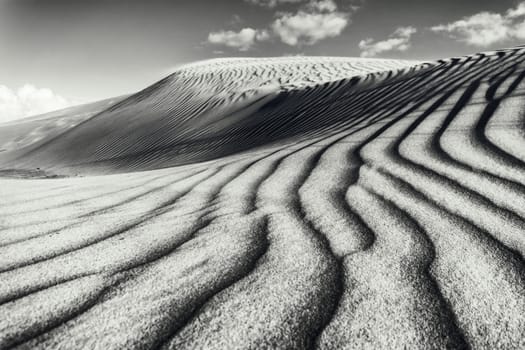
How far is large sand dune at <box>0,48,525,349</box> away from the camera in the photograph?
853 mm

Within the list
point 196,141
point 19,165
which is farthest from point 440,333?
point 19,165

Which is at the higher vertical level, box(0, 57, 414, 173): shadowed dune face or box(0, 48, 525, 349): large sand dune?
box(0, 48, 525, 349): large sand dune

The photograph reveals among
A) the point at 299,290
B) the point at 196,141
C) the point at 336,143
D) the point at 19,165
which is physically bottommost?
the point at 19,165

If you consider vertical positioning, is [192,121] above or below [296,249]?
below

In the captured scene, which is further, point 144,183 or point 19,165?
point 19,165

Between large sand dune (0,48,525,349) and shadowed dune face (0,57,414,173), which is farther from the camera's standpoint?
shadowed dune face (0,57,414,173)

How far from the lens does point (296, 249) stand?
1.26 metres

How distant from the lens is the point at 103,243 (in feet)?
4.62

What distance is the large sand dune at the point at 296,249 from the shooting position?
85 centimetres

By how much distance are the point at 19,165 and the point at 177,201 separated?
12123 mm

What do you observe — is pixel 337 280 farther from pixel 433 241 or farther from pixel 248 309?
pixel 433 241

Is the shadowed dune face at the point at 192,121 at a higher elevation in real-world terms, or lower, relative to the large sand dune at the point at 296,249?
lower

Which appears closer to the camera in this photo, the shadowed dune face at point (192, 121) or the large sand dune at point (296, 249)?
the large sand dune at point (296, 249)

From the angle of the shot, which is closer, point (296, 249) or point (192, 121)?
point (296, 249)
